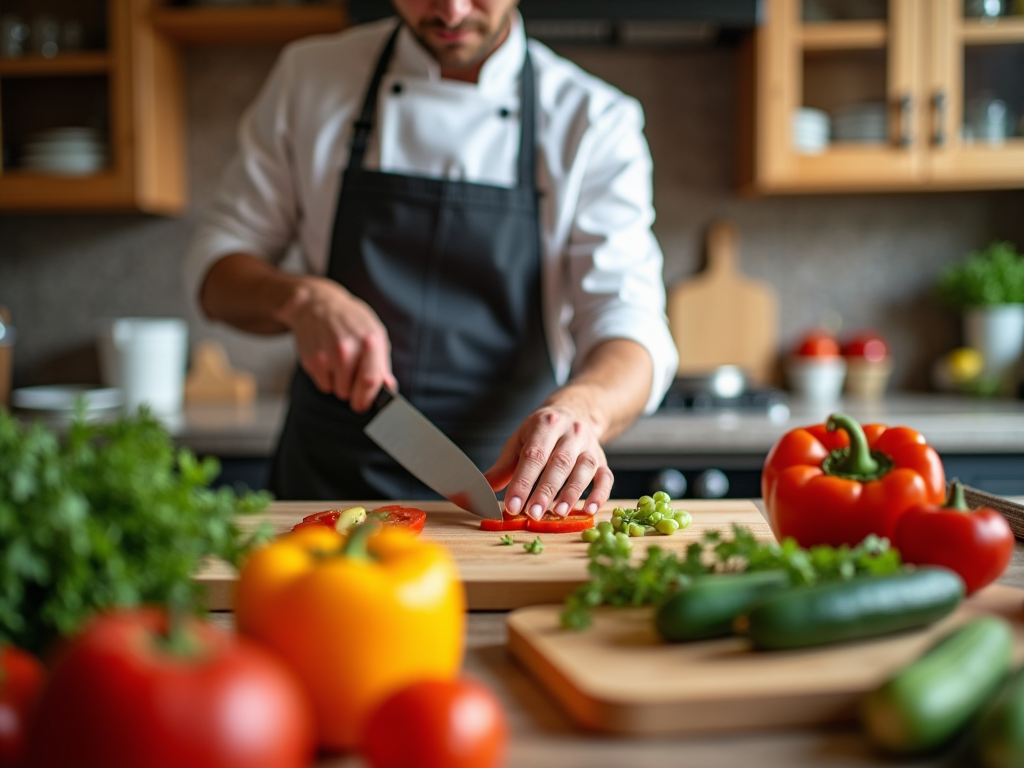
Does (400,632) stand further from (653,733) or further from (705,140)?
(705,140)

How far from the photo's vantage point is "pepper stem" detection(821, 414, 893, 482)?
98cm

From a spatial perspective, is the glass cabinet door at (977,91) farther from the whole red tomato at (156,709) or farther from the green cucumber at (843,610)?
the whole red tomato at (156,709)

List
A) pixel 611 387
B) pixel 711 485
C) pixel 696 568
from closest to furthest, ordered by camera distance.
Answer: pixel 696 568
pixel 611 387
pixel 711 485

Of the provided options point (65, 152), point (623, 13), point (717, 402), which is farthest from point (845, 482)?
point (65, 152)

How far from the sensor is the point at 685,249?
2879 mm

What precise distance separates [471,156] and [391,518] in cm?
80

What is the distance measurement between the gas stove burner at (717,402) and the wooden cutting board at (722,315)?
14.9 inches

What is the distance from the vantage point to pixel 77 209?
9.25 ft

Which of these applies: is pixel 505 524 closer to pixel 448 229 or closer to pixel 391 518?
pixel 391 518

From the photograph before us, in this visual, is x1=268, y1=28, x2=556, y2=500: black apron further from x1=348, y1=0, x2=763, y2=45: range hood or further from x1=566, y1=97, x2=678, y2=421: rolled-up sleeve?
x1=348, y1=0, x2=763, y2=45: range hood

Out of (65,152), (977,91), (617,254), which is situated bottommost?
(617,254)

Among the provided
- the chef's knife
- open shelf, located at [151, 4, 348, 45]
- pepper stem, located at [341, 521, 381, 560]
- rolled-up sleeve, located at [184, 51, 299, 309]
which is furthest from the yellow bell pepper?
open shelf, located at [151, 4, 348, 45]

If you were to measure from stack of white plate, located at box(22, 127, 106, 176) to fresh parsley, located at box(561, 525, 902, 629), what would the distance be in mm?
2202

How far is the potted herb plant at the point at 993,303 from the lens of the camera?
269 cm
